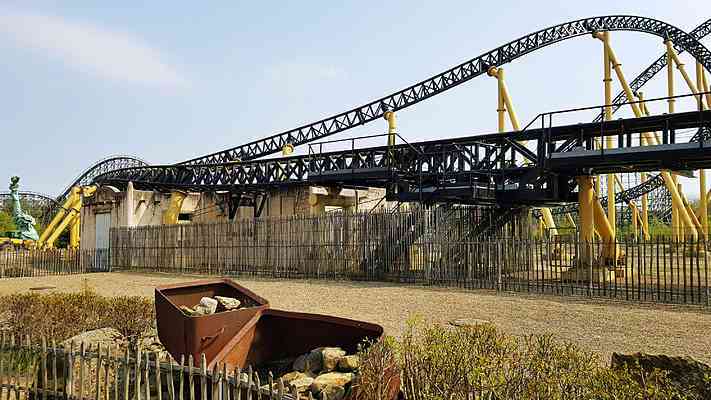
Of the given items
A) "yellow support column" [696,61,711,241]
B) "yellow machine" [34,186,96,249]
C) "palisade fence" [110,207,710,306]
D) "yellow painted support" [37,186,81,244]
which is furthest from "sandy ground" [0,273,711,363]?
"yellow painted support" [37,186,81,244]

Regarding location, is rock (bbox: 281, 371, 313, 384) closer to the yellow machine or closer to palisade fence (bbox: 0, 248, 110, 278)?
palisade fence (bbox: 0, 248, 110, 278)

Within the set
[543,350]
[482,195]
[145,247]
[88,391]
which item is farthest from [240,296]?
[145,247]

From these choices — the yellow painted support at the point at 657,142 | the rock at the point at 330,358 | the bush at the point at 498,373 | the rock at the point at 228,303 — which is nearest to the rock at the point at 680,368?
the bush at the point at 498,373

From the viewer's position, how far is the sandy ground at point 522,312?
28.0 feet

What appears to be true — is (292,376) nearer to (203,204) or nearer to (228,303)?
(228,303)

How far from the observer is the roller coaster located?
14.9 meters

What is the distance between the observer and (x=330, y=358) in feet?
18.6

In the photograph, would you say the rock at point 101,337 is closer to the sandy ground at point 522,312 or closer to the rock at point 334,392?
the sandy ground at point 522,312

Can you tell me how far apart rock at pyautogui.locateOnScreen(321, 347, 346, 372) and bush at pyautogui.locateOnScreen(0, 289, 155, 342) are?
422cm

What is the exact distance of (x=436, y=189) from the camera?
1803cm

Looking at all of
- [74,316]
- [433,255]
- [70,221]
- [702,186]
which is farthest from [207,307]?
[70,221]

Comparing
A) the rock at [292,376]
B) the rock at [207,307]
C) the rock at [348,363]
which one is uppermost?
the rock at [207,307]

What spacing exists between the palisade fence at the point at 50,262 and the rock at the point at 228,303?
1986cm

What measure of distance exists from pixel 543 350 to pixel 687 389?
124cm
